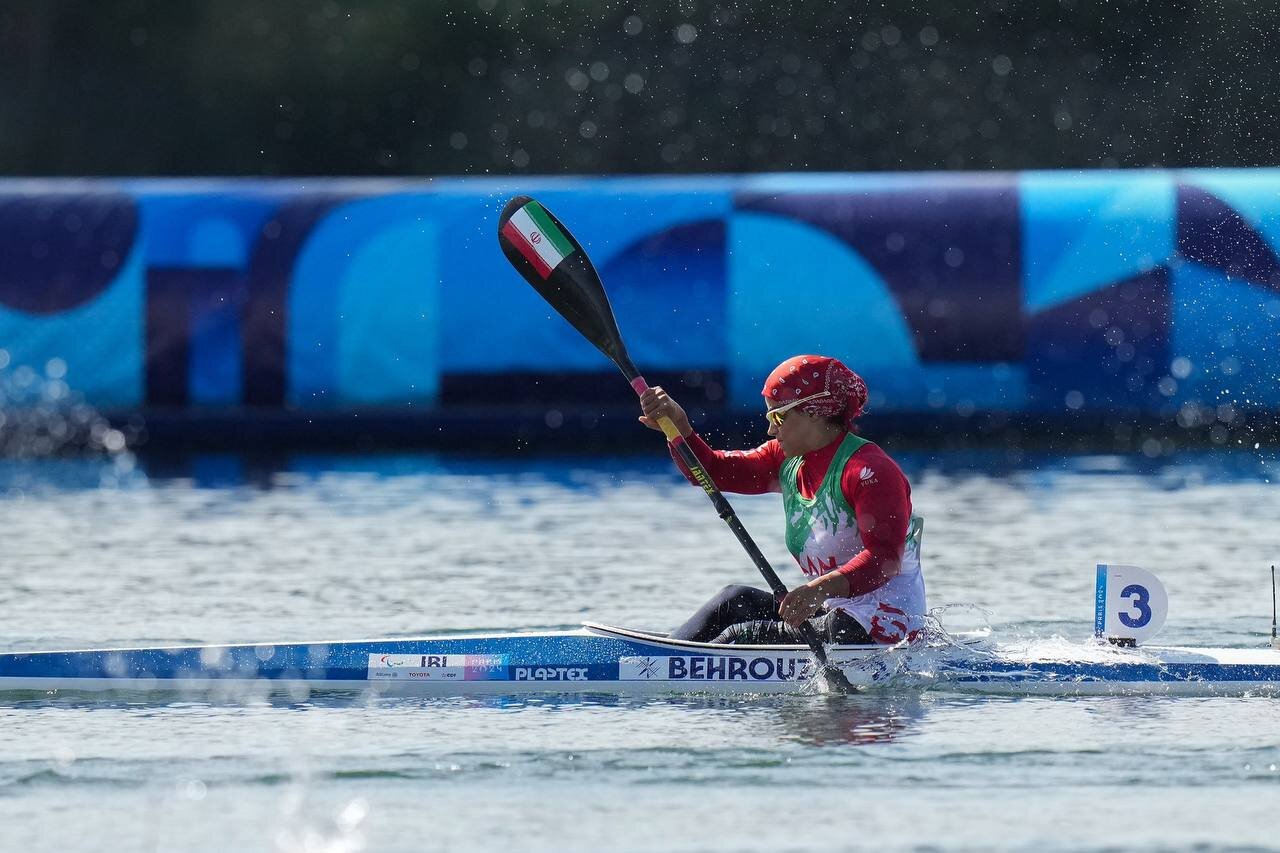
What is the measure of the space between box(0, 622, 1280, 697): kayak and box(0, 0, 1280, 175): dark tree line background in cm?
2204

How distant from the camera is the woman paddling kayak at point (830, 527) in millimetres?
8008

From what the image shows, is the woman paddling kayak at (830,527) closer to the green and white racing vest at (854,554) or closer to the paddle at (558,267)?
the green and white racing vest at (854,554)

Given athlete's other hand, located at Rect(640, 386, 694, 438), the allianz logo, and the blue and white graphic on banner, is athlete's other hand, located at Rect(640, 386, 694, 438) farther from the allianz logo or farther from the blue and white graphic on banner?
the blue and white graphic on banner

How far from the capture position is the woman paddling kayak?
8.01 metres

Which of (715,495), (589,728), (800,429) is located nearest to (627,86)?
(715,495)

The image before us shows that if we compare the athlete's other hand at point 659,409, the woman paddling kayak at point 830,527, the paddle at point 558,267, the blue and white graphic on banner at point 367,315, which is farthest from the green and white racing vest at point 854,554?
the blue and white graphic on banner at point 367,315

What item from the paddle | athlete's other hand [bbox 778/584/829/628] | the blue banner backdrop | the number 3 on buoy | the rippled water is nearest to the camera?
the rippled water

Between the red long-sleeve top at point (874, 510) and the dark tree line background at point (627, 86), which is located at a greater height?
the dark tree line background at point (627, 86)

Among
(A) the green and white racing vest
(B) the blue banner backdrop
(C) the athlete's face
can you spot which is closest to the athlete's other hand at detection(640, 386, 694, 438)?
(C) the athlete's face

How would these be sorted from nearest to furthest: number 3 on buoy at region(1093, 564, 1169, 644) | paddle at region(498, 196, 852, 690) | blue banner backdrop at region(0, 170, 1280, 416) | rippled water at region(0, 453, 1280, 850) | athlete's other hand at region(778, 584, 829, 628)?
rippled water at region(0, 453, 1280, 850), athlete's other hand at region(778, 584, 829, 628), number 3 on buoy at region(1093, 564, 1169, 644), paddle at region(498, 196, 852, 690), blue banner backdrop at region(0, 170, 1280, 416)

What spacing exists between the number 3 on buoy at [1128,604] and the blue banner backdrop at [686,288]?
406 inches

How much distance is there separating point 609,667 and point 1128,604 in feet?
6.51

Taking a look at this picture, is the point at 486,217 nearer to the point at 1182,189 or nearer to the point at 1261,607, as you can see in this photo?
the point at 1182,189

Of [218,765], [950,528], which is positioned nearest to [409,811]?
[218,765]
